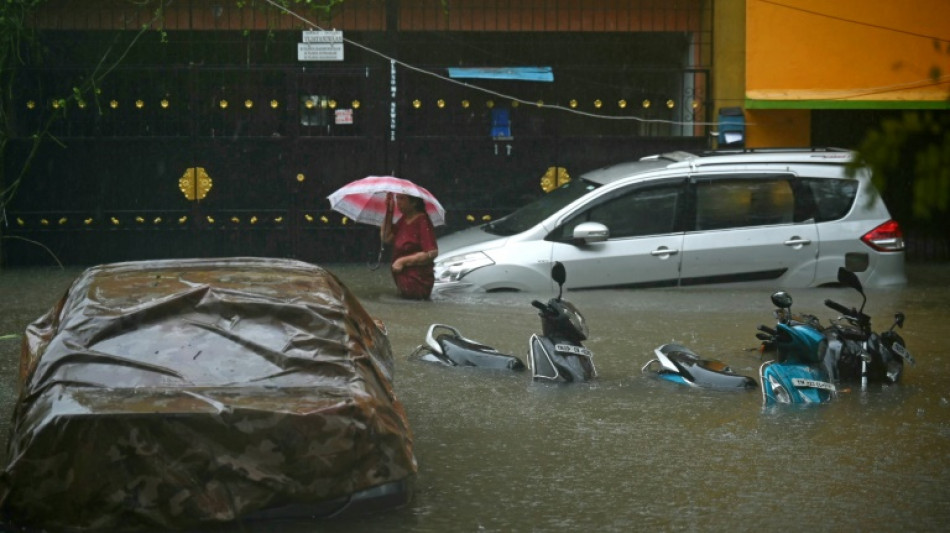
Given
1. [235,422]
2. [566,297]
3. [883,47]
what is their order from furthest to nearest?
[883,47], [566,297], [235,422]

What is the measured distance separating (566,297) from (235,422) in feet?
27.6

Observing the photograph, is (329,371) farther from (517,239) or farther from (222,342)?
(517,239)

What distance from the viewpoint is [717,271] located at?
576 inches

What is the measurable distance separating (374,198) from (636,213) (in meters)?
2.79

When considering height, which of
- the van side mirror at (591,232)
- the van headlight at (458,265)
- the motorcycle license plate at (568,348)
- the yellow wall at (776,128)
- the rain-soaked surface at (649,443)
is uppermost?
the yellow wall at (776,128)

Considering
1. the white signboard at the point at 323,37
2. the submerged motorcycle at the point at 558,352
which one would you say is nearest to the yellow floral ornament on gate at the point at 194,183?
the white signboard at the point at 323,37

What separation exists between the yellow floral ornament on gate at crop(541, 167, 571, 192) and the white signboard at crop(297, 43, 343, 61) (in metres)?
3.05

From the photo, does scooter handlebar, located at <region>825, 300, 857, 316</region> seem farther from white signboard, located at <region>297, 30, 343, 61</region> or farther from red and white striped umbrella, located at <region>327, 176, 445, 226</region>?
white signboard, located at <region>297, 30, 343, 61</region>

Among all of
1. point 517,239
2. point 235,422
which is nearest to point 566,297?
point 517,239

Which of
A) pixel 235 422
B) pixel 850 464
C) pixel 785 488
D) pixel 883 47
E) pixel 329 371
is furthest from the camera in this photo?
pixel 883 47

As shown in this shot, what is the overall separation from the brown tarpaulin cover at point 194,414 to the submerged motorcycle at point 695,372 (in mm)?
3627

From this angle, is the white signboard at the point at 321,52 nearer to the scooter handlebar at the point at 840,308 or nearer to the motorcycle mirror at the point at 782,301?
the motorcycle mirror at the point at 782,301

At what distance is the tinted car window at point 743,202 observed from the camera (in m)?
14.8

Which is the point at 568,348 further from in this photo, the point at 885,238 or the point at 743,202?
the point at 885,238
